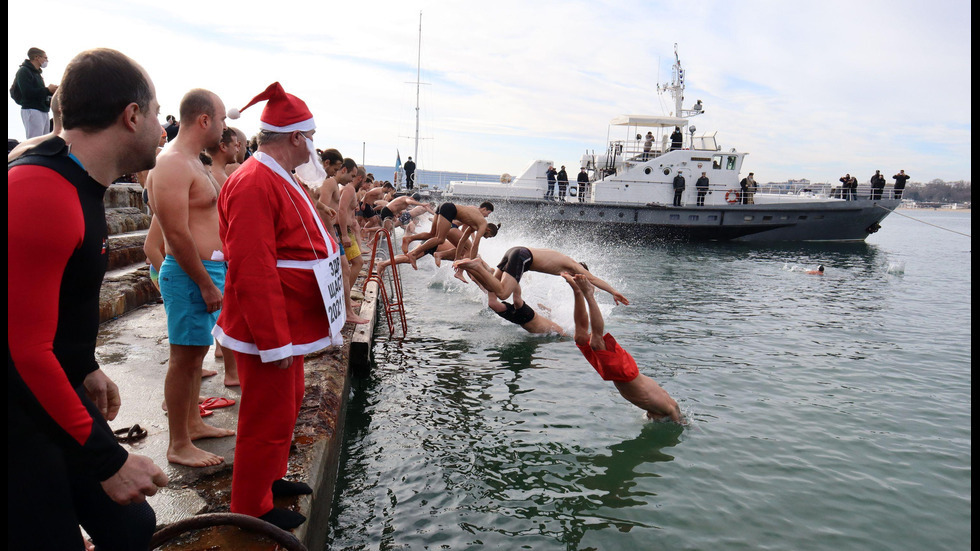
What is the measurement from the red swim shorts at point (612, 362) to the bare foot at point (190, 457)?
12.0ft

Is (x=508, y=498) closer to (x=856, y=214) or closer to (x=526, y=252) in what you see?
(x=526, y=252)

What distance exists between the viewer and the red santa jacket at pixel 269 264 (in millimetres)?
2564

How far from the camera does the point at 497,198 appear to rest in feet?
95.9

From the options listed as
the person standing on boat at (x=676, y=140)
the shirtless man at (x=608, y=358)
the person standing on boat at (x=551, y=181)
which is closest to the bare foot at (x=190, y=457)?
the shirtless man at (x=608, y=358)

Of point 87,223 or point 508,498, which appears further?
point 508,498

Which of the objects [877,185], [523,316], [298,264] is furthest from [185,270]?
[877,185]

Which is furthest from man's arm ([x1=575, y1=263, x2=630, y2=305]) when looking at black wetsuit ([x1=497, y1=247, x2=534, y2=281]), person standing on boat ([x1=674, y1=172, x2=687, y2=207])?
person standing on boat ([x1=674, y1=172, x2=687, y2=207])

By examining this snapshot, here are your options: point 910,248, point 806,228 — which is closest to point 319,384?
point 806,228

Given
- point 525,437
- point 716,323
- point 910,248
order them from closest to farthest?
point 525,437 → point 716,323 → point 910,248

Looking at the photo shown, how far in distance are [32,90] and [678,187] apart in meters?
24.4

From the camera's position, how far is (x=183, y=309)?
3430 mm

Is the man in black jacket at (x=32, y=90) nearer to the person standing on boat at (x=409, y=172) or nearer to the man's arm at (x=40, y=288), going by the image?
the man's arm at (x=40, y=288)

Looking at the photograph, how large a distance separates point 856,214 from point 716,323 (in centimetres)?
2073

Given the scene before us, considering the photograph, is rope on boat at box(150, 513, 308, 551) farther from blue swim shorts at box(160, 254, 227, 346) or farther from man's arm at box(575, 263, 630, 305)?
man's arm at box(575, 263, 630, 305)
